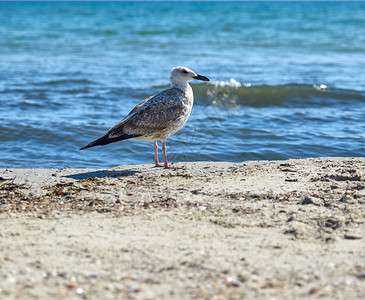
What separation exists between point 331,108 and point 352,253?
8.28 metres

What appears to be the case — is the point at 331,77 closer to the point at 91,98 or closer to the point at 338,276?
the point at 91,98

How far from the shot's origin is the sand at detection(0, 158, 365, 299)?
11.7ft

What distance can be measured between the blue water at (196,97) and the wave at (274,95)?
0.08ft

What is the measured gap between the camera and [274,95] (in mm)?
13297

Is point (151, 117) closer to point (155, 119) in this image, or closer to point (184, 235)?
point (155, 119)

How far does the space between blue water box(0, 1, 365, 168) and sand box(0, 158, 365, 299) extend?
6.25ft

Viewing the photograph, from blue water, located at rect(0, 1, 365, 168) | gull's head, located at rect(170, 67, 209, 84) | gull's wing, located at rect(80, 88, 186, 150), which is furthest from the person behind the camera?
blue water, located at rect(0, 1, 365, 168)

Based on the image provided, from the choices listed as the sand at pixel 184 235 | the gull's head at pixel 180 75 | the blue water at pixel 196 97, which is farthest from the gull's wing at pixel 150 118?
the blue water at pixel 196 97

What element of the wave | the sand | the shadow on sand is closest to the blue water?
the wave

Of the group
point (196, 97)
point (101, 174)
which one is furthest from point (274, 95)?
point (101, 174)

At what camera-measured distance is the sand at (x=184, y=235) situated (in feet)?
11.7

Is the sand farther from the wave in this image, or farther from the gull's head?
the wave

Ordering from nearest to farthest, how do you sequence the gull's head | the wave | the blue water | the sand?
1. the sand
2. the gull's head
3. the blue water
4. the wave

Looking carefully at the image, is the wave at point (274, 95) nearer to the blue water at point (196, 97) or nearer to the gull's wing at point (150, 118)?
the blue water at point (196, 97)
